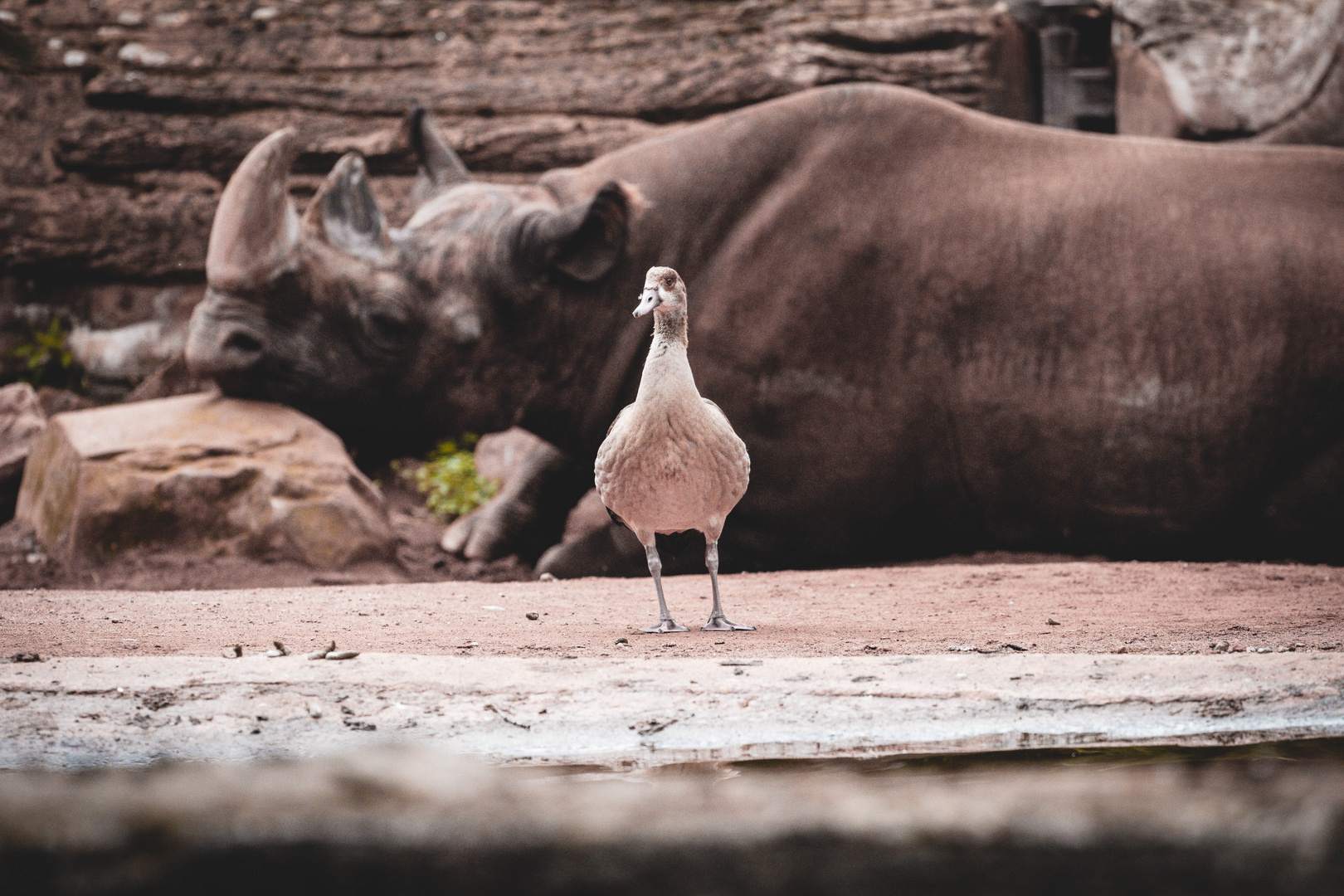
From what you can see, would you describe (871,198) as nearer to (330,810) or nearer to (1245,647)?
(1245,647)

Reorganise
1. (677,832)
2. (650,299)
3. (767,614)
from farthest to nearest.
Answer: (767,614), (650,299), (677,832)

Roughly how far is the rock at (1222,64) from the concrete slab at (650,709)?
6067mm

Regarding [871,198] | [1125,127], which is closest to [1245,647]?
[871,198]

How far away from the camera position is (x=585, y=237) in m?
5.94

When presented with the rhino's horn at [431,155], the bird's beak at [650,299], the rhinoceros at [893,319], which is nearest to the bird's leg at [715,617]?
the bird's beak at [650,299]

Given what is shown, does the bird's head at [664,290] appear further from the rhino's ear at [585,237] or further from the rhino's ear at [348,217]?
the rhino's ear at [348,217]

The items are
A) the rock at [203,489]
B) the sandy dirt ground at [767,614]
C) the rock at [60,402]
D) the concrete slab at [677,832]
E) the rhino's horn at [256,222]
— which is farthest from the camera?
the rock at [60,402]

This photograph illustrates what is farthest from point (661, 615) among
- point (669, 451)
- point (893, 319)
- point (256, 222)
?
point (256, 222)

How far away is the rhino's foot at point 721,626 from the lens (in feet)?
12.0

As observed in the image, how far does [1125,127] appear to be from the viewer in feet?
27.7

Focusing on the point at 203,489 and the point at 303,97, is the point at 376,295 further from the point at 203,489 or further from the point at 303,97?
the point at 303,97

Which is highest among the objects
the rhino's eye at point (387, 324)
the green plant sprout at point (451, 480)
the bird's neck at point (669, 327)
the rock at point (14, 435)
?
the bird's neck at point (669, 327)

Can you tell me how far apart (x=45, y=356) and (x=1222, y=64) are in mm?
7380

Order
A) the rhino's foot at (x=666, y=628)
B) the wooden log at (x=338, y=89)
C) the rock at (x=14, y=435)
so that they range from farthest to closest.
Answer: the wooden log at (x=338, y=89)
the rock at (x=14, y=435)
the rhino's foot at (x=666, y=628)
